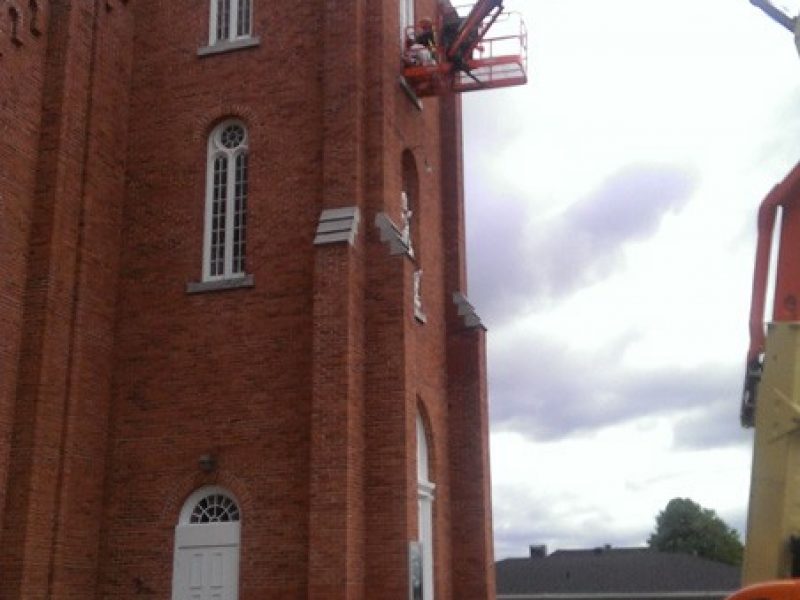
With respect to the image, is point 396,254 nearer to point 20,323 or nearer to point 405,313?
point 405,313

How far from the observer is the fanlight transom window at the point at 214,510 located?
17.2 metres

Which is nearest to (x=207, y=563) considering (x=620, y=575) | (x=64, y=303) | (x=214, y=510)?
(x=214, y=510)

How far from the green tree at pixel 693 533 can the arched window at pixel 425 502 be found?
168 ft

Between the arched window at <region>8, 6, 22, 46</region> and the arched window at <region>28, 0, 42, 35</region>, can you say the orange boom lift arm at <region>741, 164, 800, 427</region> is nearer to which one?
the arched window at <region>8, 6, 22, 46</region>

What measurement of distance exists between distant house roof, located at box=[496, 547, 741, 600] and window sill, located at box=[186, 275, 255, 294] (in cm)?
2816

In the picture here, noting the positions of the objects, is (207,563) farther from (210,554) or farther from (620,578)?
(620,578)

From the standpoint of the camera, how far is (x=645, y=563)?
149ft

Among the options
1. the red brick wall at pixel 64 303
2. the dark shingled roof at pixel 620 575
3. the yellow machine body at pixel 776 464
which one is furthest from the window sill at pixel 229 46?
the dark shingled roof at pixel 620 575

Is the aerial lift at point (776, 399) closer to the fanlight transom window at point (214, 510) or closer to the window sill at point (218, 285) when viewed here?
the fanlight transom window at point (214, 510)

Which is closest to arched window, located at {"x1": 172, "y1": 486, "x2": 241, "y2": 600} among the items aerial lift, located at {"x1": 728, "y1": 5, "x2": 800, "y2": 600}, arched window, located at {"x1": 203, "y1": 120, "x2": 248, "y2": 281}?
arched window, located at {"x1": 203, "y1": 120, "x2": 248, "y2": 281}

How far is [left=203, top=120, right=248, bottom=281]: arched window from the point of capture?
18578mm

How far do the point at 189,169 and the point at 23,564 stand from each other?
698cm

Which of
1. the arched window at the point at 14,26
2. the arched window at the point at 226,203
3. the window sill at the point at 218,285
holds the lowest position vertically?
the window sill at the point at 218,285

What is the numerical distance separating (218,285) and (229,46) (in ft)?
14.5
